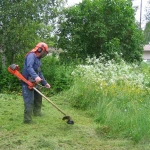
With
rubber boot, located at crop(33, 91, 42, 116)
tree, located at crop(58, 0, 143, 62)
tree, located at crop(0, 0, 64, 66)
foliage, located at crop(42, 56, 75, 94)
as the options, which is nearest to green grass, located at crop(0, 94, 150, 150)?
rubber boot, located at crop(33, 91, 42, 116)

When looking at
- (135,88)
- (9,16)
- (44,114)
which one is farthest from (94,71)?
(9,16)

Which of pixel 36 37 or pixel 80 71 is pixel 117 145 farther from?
pixel 36 37

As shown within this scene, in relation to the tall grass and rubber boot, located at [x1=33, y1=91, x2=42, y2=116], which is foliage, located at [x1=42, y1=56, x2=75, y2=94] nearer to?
the tall grass

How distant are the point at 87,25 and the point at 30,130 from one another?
885 centimetres

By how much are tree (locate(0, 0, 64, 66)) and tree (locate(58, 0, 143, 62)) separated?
255 centimetres

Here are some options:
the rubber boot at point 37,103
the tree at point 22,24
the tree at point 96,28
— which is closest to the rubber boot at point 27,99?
the rubber boot at point 37,103

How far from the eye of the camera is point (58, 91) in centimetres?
1053

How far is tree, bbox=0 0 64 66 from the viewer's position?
10.1 m

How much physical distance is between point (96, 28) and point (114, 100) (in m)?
7.04

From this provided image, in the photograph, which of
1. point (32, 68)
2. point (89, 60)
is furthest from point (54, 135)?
point (89, 60)

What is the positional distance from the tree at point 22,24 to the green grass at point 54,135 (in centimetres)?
367

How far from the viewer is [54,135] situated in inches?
215

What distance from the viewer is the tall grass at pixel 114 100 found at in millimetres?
5523

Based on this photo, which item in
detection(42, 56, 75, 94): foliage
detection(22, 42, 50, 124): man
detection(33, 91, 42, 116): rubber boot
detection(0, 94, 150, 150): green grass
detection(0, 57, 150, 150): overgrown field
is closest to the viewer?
detection(0, 94, 150, 150): green grass
